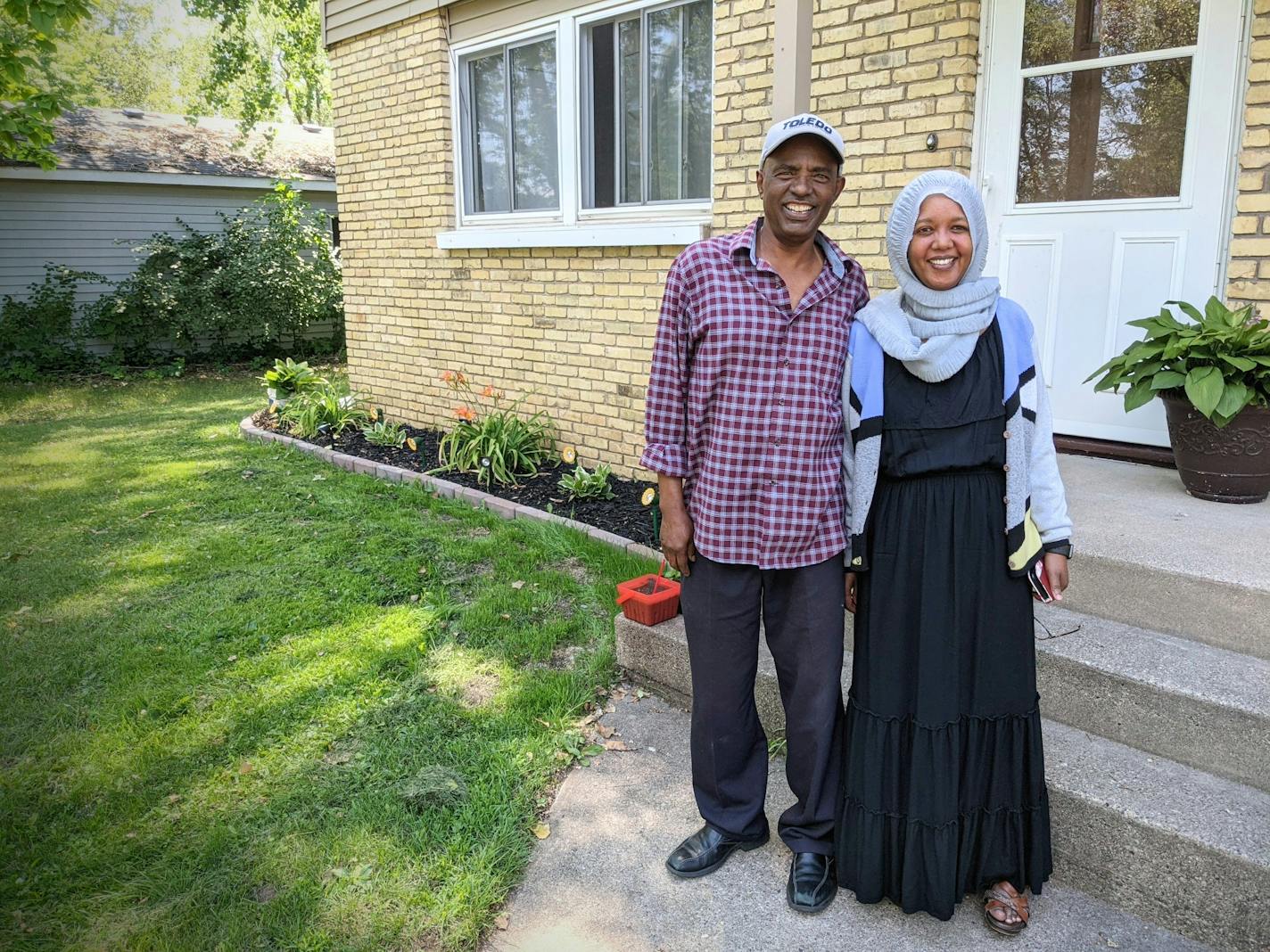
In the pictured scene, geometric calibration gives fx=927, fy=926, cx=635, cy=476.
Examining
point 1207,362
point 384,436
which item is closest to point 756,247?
point 1207,362

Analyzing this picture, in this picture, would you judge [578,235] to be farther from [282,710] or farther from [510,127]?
[282,710]

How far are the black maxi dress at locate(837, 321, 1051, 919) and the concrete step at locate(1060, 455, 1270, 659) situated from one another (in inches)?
38.5

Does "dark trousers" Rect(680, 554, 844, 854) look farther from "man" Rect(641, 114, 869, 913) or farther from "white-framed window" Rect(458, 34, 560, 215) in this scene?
"white-framed window" Rect(458, 34, 560, 215)

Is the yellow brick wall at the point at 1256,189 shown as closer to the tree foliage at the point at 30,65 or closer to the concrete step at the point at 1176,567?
the concrete step at the point at 1176,567

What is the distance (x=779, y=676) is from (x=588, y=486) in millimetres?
3405

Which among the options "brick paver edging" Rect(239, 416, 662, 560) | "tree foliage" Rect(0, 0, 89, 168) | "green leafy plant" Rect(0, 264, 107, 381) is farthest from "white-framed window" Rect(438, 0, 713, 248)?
"green leafy plant" Rect(0, 264, 107, 381)

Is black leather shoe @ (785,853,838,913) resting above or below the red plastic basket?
below

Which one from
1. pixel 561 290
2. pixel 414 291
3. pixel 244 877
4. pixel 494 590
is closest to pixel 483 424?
pixel 561 290

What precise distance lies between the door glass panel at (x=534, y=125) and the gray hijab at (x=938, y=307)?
4871 millimetres

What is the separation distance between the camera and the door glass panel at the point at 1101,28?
3988 mm

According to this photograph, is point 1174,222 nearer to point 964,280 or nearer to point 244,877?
point 964,280

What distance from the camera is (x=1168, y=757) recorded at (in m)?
2.61

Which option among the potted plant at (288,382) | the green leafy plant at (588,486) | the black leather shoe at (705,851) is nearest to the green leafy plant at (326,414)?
the potted plant at (288,382)

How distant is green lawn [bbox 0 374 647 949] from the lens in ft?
8.25
